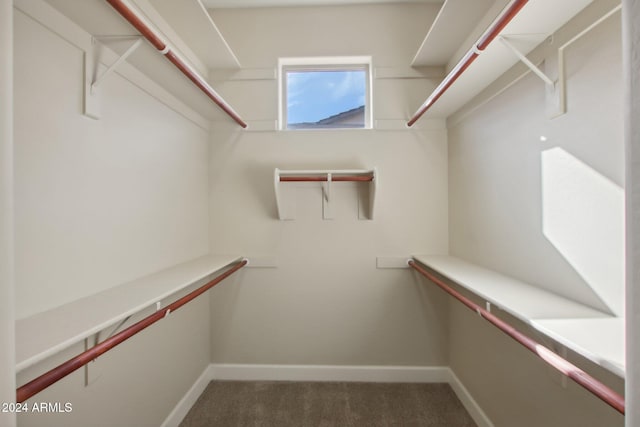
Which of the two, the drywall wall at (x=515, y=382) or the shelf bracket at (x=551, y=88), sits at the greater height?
the shelf bracket at (x=551, y=88)

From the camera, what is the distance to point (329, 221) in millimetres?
2152

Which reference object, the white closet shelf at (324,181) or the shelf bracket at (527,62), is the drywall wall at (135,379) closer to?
the white closet shelf at (324,181)

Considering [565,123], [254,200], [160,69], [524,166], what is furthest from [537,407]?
[160,69]

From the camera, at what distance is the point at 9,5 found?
1.62ft

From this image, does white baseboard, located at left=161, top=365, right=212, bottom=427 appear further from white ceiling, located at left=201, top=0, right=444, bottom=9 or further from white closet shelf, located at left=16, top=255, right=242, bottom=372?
white ceiling, located at left=201, top=0, right=444, bottom=9

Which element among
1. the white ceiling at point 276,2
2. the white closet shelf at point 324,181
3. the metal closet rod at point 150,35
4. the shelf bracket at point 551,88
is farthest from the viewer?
the white ceiling at point 276,2

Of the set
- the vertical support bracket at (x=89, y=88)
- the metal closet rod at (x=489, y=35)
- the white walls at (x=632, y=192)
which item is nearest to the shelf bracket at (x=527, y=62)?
the metal closet rod at (x=489, y=35)

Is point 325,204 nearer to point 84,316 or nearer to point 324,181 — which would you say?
point 324,181

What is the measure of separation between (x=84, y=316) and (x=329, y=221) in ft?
5.03

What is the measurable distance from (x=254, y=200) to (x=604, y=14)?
1962 mm

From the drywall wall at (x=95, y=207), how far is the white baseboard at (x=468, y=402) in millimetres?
1805

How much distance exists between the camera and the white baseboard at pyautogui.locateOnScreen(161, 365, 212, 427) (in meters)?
1.65

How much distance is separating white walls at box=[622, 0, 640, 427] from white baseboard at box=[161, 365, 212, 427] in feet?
6.53

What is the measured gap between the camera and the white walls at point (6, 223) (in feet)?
1.54
